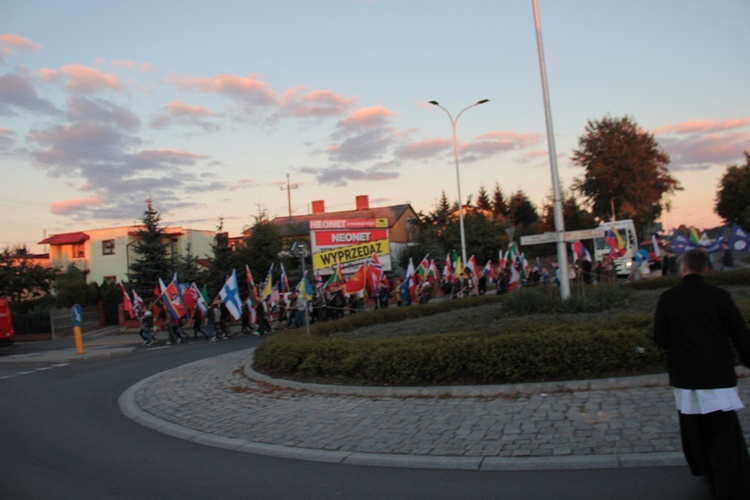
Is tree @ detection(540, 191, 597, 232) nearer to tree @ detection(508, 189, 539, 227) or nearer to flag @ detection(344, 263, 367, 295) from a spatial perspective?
tree @ detection(508, 189, 539, 227)

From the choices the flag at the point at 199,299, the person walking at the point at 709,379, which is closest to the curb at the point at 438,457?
the person walking at the point at 709,379

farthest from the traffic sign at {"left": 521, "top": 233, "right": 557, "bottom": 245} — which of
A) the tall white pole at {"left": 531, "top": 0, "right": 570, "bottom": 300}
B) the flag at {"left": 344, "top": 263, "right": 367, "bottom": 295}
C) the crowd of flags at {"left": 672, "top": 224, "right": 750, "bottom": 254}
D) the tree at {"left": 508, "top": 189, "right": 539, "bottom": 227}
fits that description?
the tree at {"left": 508, "top": 189, "right": 539, "bottom": 227}

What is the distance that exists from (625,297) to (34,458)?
1138 cm

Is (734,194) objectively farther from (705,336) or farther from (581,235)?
(705,336)

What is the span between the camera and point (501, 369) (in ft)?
28.1

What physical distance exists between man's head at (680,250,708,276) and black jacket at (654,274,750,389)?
0.08 m

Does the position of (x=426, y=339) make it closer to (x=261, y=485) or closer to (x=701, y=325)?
(x=261, y=485)

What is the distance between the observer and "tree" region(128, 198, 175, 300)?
35844mm

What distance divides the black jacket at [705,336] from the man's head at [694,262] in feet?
0.26

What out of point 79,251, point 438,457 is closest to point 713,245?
point 438,457

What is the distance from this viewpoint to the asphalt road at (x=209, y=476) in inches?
201

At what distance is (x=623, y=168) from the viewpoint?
52812 millimetres

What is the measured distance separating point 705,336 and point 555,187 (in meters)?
9.38

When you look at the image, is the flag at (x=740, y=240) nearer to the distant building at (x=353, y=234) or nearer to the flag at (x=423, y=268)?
the flag at (x=423, y=268)
